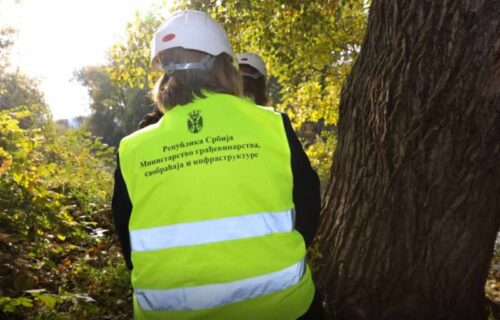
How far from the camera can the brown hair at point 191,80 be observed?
203 centimetres

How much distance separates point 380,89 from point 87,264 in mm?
2852

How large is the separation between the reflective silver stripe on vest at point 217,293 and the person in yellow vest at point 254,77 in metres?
2.87

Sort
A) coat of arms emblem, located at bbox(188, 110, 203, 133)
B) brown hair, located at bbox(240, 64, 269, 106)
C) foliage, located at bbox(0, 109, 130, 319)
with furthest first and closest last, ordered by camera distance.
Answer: brown hair, located at bbox(240, 64, 269, 106) → foliage, located at bbox(0, 109, 130, 319) → coat of arms emblem, located at bbox(188, 110, 203, 133)

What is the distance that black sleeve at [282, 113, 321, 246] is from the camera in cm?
200

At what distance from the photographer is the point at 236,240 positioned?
1756 mm

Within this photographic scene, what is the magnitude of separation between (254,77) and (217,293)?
10.4ft

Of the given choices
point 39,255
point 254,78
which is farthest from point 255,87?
point 39,255

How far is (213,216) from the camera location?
1752 mm

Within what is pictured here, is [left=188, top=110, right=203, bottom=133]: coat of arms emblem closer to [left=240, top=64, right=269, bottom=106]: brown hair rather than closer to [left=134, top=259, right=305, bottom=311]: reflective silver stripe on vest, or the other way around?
[left=134, top=259, right=305, bottom=311]: reflective silver stripe on vest

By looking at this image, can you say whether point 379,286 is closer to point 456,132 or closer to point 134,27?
point 456,132

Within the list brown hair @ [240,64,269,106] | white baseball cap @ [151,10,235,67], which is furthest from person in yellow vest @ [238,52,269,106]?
white baseball cap @ [151,10,235,67]

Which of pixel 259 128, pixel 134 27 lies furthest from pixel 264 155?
pixel 134 27

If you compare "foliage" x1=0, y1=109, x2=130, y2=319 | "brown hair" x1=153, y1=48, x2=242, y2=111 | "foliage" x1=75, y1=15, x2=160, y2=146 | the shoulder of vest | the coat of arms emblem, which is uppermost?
"foliage" x1=75, y1=15, x2=160, y2=146

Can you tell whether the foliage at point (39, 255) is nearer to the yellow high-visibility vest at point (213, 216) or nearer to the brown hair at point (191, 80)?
the yellow high-visibility vest at point (213, 216)
